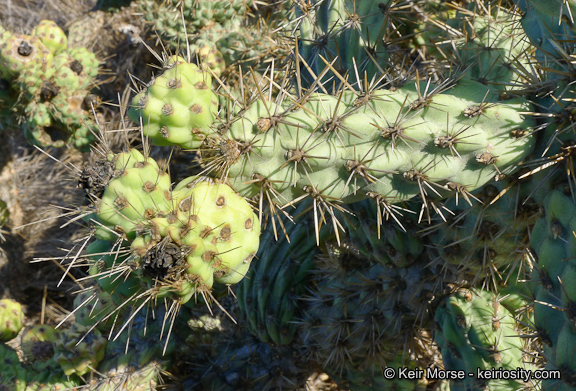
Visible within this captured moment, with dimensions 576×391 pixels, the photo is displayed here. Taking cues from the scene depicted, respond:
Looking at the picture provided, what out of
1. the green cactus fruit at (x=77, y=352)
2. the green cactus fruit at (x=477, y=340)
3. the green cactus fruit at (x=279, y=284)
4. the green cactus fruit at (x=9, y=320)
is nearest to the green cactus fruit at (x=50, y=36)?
the green cactus fruit at (x=9, y=320)

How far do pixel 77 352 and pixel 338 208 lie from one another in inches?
78.5

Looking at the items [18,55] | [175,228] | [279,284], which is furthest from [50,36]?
[175,228]

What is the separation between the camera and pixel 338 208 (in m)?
1.74

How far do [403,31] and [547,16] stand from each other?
1.22 m

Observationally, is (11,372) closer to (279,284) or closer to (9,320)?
(9,320)

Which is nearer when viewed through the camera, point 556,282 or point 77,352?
point 556,282

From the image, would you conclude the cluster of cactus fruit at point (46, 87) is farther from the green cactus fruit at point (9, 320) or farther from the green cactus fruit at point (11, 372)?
the green cactus fruit at point (11, 372)

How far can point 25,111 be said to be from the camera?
359cm

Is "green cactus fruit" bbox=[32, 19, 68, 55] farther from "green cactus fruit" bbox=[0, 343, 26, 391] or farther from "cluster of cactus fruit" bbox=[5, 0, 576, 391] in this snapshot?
"green cactus fruit" bbox=[0, 343, 26, 391]

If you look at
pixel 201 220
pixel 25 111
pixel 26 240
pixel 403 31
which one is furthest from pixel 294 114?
pixel 26 240

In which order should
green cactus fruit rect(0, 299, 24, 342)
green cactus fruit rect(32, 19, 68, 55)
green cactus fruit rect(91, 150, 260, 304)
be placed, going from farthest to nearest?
green cactus fruit rect(32, 19, 68, 55)
green cactus fruit rect(0, 299, 24, 342)
green cactus fruit rect(91, 150, 260, 304)

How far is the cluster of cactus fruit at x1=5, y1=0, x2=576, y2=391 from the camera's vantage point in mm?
1611

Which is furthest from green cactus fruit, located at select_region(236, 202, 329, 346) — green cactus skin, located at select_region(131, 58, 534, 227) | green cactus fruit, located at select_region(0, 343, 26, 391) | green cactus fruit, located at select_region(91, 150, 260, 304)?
green cactus fruit, located at select_region(0, 343, 26, 391)

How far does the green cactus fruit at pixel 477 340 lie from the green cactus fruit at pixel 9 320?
244 cm
